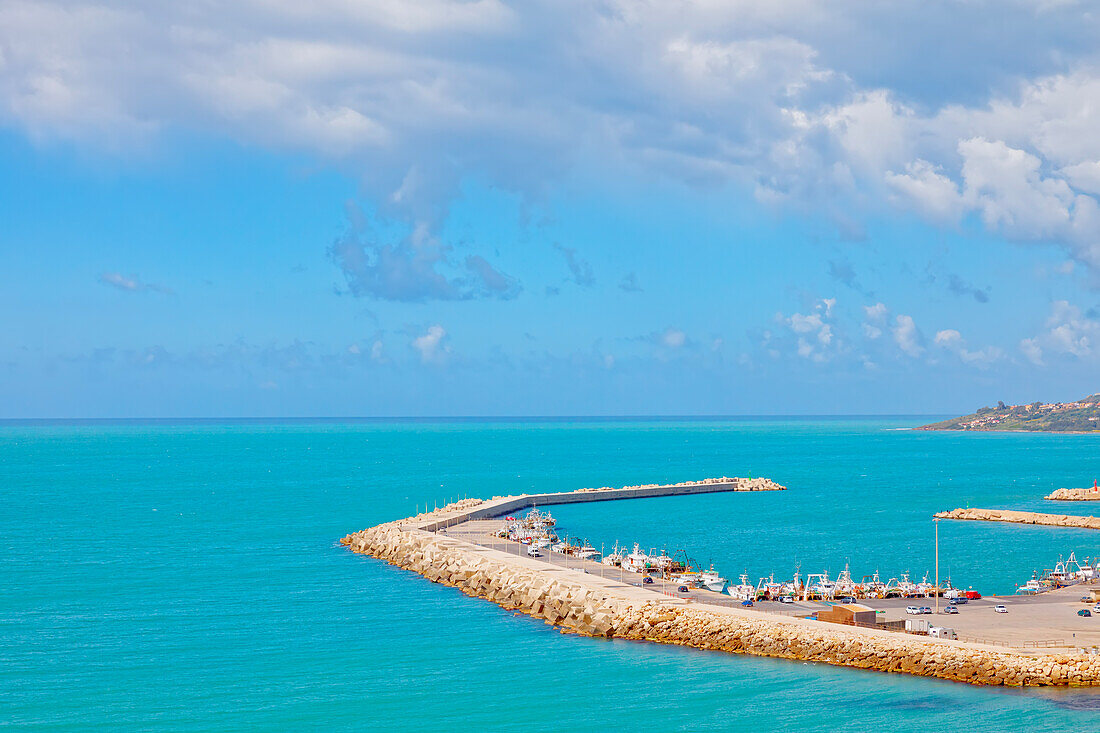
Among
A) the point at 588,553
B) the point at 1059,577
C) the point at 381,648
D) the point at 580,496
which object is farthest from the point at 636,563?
the point at 580,496

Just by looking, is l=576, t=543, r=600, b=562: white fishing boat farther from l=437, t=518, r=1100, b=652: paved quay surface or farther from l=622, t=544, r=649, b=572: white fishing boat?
l=437, t=518, r=1100, b=652: paved quay surface

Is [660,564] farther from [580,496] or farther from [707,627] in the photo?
[580,496]

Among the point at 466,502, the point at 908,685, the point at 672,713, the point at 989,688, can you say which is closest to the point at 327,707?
the point at 672,713

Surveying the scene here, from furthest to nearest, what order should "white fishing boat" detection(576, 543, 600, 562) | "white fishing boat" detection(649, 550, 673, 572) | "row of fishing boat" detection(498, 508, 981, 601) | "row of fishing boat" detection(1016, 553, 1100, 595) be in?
"white fishing boat" detection(576, 543, 600, 562) < "white fishing boat" detection(649, 550, 673, 572) < "row of fishing boat" detection(1016, 553, 1100, 595) < "row of fishing boat" detection(498, 508, 981, 601)

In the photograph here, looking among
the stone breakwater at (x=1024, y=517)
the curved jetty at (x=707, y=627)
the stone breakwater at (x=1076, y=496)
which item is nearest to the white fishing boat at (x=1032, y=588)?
the curved jetty at (x=707, y=627)

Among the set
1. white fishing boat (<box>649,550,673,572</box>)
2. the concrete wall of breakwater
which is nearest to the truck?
white fishing boat (<box>649,550,673,572</box>)

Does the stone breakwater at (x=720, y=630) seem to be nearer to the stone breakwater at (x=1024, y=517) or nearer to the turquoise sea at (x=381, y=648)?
the turquoise sea at (x=381, y=648)
